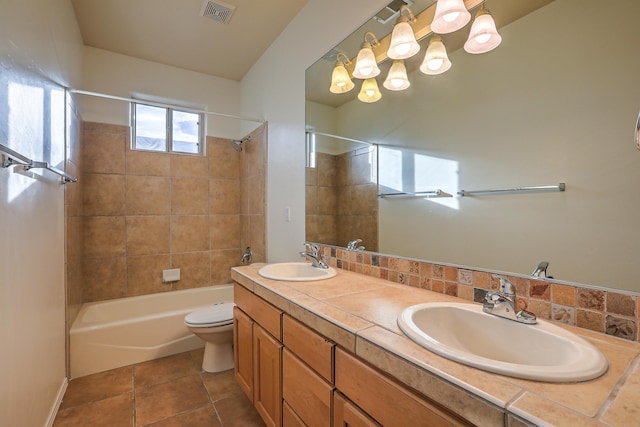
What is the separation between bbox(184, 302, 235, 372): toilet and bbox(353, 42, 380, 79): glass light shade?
187 centimetres

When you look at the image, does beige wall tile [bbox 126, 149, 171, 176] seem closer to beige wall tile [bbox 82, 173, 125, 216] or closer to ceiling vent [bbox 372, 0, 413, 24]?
beige wall tile [bbox 82, 173, 125, 216]

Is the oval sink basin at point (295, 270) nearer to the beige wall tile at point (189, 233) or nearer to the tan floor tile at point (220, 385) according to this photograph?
the tan floor tile at point (220, 385)

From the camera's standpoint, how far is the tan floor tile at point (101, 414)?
162 centimetres

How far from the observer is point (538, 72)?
95 centimetres

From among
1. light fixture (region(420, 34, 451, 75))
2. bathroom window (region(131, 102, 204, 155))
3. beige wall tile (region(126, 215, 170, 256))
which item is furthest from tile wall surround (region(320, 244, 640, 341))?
bathroom window (region(131, 102, 204, 155))

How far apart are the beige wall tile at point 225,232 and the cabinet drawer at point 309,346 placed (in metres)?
2.24

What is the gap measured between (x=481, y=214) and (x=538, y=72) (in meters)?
0.51

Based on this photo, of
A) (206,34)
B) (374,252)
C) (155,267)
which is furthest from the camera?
(155,267)

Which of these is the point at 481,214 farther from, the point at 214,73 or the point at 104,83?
the point at 104,83

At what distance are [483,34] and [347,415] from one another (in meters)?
1.40

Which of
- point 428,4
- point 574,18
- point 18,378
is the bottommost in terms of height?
point 18,378

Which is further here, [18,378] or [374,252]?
[374,252]

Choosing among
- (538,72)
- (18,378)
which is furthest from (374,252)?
(18,378)

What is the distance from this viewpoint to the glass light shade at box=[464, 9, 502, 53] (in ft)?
3.46
